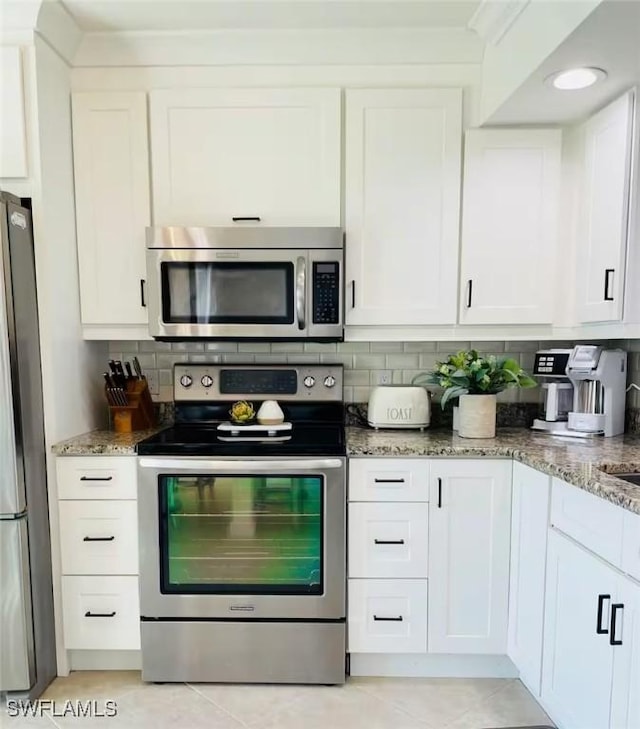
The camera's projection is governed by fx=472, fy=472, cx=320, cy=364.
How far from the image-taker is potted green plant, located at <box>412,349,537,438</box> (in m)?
1.95

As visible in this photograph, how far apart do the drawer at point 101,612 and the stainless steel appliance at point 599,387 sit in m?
1.94

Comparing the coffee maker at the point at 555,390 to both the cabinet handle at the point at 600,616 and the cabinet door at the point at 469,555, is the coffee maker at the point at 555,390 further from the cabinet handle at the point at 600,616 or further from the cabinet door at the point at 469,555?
the cabinet handle at the point at 600,616

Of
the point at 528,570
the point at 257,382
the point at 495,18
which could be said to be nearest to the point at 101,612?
the point at 257,382

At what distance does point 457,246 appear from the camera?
2016 mm

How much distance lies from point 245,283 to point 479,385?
1065 mm

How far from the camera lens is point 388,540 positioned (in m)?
1.82

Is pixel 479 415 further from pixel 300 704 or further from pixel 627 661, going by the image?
pixel 300 704

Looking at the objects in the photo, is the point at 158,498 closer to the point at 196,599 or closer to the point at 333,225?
the point at 196,599

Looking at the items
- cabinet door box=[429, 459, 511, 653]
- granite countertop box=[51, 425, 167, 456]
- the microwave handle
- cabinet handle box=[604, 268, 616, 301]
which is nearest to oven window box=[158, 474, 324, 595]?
granite countertop box=[51, 425, 167, 456]

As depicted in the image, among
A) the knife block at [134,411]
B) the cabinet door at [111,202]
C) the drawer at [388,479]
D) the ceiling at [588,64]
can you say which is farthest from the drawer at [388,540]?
the ceiling at [588,64]

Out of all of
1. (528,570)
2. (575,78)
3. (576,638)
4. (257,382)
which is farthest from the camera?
(257,382)

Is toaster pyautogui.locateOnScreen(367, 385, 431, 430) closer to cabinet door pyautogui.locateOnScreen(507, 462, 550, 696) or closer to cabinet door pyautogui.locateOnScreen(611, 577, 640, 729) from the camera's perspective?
cabinet door pyautogui.locateOnScreen(507, 462, 550, 696)

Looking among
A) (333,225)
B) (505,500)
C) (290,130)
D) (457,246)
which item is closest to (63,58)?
(290,130)

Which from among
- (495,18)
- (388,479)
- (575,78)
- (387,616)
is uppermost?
(495,18)
